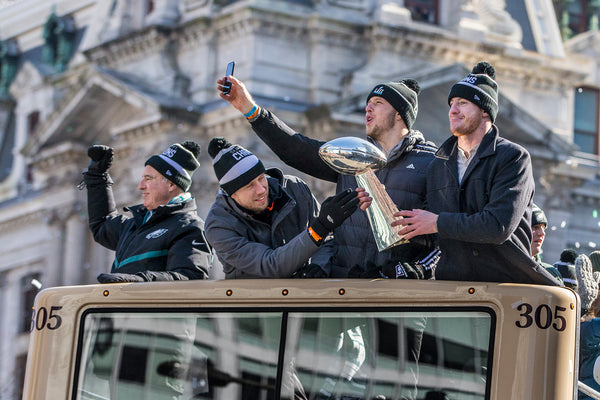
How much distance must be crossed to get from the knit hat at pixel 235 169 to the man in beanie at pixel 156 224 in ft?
1.71

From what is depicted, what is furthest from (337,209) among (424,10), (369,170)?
(424,10)

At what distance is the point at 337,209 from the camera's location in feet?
16.5

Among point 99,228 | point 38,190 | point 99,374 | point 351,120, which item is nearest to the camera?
point 99,374

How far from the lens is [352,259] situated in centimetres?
570

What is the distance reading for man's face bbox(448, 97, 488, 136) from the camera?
5277 mm

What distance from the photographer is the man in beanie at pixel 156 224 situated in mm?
6070

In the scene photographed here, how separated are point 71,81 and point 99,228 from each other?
82.8 feet

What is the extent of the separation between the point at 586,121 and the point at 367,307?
26469 millimetres

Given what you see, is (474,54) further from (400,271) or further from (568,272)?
(400,271)

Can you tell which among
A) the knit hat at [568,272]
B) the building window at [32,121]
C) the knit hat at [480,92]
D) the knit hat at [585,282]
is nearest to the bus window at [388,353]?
the knit hat at [480,92]

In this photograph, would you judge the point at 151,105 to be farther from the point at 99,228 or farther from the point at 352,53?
the point at 99,228

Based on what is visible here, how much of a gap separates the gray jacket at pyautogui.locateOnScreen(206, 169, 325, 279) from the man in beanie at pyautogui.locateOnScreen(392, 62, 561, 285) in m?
0.46

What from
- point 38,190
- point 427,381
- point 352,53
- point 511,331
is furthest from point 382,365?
point 38,190

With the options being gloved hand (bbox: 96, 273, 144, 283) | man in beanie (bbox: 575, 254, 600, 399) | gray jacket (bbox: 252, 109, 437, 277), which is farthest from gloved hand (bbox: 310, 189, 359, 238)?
man in beanie (bbox: 575, 254, 600, 399)
